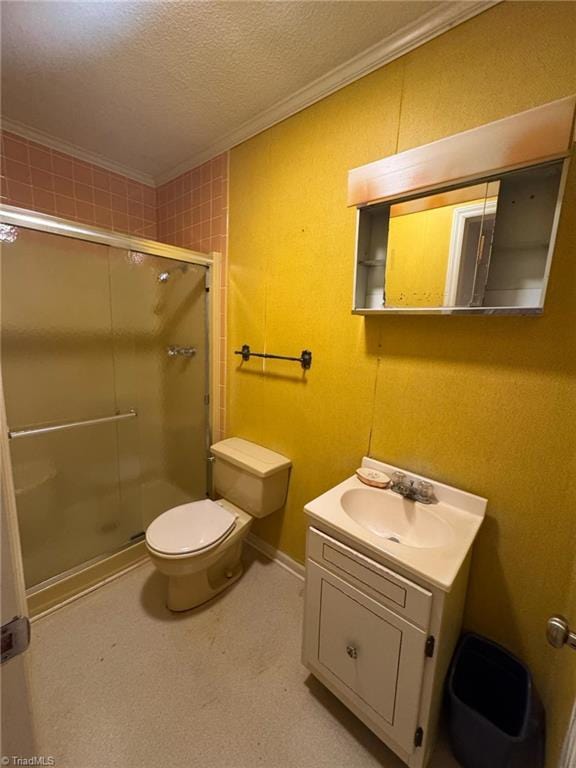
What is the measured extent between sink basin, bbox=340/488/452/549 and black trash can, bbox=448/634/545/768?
422mm

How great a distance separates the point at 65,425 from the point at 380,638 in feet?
5.84

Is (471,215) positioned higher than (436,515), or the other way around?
(471,215)

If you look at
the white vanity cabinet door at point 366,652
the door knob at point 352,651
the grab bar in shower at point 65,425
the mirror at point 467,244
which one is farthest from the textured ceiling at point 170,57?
the door knob at point 352,651

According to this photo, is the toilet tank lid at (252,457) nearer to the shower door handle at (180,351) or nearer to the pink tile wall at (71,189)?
the shower door handle at (180,351)

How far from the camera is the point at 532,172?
97 cm


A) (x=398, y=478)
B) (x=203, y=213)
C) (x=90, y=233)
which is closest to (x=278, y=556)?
(x=398, y=478)

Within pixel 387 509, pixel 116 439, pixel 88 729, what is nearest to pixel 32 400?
pixel 116 439

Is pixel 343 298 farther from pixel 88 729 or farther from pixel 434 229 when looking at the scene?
pixel 88 729

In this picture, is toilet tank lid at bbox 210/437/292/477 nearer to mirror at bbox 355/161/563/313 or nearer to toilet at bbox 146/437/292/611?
toilet at bbox 146/437/292/611

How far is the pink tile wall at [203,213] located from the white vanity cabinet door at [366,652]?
1.27 metres

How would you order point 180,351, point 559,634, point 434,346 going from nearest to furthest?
1. point 559,634
2. point 434,346
3. point 180,351

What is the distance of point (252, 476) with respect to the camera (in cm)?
173

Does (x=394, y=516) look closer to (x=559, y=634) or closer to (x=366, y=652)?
(x=366, y=652)

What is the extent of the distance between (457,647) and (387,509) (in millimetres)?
540
